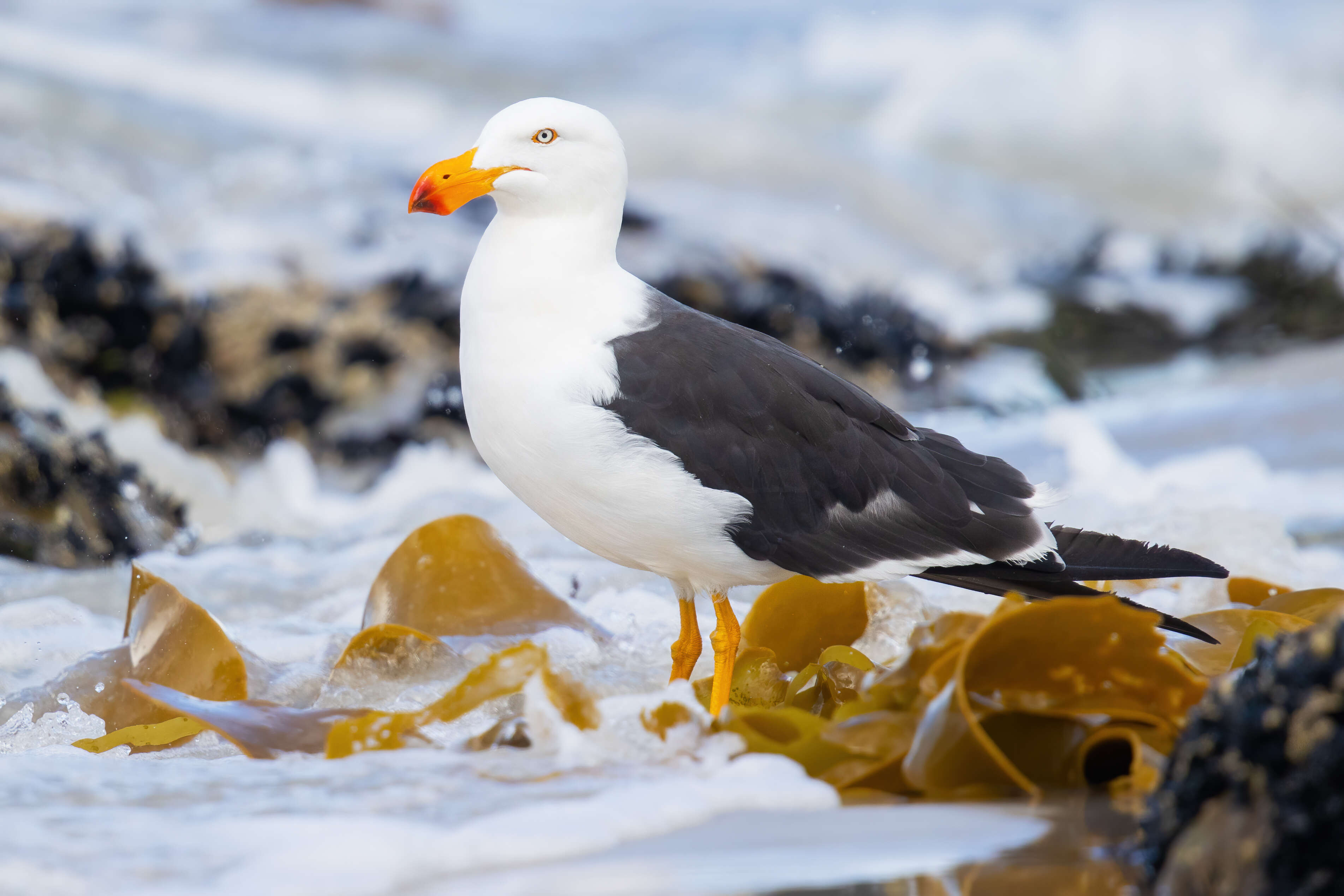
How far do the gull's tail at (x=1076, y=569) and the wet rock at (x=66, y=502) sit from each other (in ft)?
11.2

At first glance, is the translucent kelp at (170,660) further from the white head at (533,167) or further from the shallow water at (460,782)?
the white head at (533,167)

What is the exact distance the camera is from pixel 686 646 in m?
2.92

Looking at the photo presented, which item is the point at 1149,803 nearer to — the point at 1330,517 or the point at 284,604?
the point at 284,604

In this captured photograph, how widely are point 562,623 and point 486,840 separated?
1622 mm

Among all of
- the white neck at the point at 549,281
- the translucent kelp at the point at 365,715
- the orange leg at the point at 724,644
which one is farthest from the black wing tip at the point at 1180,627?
the white neck at the point at 549,281

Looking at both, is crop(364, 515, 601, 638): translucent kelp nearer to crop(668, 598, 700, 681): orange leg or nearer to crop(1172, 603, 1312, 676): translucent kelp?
crop(668, 598, 700, 681): orange leg

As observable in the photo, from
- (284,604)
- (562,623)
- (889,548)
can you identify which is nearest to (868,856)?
(889,548)

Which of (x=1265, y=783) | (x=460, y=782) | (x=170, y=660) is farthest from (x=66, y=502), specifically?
(x=1265, y=783)

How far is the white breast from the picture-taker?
2541mm

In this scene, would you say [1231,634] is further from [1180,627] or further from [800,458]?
[800,458]

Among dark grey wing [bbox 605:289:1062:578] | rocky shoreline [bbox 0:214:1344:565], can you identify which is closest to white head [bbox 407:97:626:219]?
dark grey wing [bbox 605:289:1062:578]

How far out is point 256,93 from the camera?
1598 centimetres

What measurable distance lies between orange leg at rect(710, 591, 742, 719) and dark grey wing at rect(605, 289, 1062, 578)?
195 mm

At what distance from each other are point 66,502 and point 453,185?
Answer: 2932 mm
